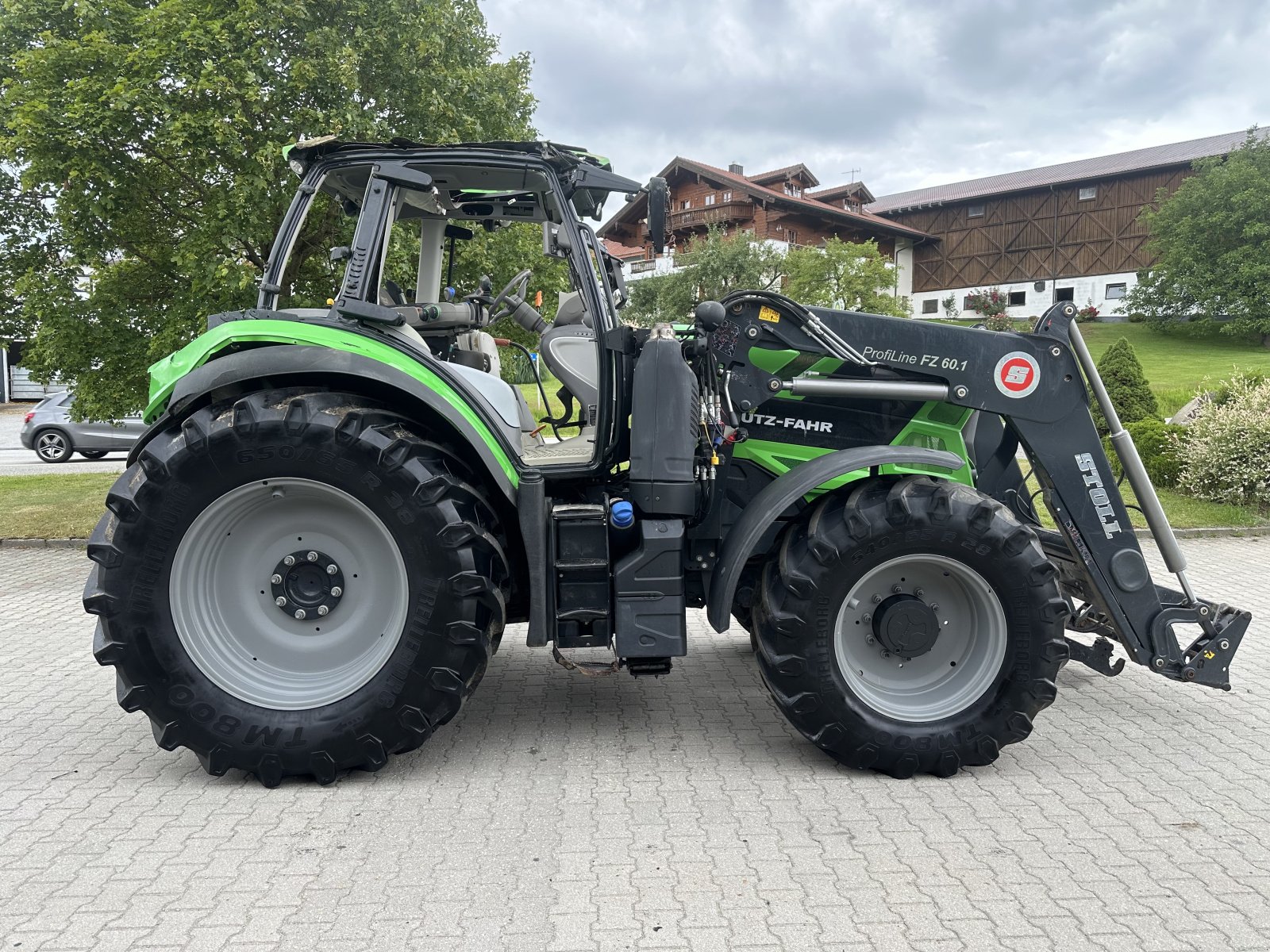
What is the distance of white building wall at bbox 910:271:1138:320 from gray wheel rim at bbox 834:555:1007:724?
132ft

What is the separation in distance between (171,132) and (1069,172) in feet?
155

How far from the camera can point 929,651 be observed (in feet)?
12.5

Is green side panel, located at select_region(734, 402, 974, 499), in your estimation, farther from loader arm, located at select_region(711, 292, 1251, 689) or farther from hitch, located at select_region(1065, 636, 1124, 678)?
hitch, located at select_region(1065, 636, 1124, 678)

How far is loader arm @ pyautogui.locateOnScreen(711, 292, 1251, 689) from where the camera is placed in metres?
3.88

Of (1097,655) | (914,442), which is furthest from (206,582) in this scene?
(1097,655)

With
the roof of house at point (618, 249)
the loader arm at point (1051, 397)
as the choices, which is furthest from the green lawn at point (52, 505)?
the loader arm at point (1051, 397)

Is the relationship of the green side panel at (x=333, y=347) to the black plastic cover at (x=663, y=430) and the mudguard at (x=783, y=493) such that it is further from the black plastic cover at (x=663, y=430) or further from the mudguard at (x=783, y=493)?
the mudguard at (x=783, y=493)

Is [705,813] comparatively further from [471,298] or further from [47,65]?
[47,65]

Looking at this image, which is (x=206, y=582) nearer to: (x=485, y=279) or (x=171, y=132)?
(x=485, y=279)

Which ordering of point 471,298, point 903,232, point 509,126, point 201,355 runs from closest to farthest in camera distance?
point 201,355 < point 471,298 < point 509,126 < point 903,232

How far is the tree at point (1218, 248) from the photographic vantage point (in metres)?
33.8

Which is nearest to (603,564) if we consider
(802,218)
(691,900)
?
(691,900)

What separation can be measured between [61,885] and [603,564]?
218 centimetres

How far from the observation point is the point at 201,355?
12.1 feet
